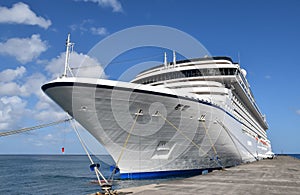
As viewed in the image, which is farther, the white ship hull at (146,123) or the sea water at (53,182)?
the sea water at (53,182)

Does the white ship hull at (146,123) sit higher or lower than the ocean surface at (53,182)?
higher

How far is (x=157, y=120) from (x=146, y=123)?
0.70 meters

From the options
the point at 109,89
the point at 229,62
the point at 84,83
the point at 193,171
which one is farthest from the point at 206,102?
the point at 229,62

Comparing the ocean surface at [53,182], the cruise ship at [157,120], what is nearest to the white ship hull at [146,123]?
the cruise ship at [157,120]

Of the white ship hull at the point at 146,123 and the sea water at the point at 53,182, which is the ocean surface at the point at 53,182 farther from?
the white ship hull at the point at 146,123

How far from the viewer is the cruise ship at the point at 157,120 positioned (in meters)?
14.1

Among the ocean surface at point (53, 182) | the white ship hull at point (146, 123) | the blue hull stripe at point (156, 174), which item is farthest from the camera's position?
the ocean surface at point (53, 182)

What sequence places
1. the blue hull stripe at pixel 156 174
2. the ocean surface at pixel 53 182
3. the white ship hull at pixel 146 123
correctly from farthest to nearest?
the ocean surface at pixel 53 182 < the blue hull stripe at pixel 156 174 < the white ship hull at pixel 146 123

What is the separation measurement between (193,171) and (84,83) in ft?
36.1

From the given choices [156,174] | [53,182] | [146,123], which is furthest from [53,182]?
[146,123]

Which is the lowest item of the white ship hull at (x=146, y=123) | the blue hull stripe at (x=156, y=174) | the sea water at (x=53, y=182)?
the sea water at (x=53, y=182)

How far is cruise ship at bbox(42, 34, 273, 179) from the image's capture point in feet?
46.2

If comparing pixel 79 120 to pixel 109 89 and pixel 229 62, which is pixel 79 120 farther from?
pixel 229 62

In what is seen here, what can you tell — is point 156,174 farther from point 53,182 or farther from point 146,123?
point 53,182
